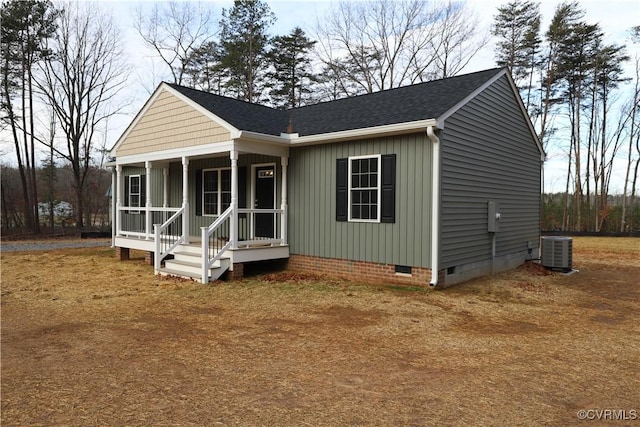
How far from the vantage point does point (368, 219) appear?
27.1 ft

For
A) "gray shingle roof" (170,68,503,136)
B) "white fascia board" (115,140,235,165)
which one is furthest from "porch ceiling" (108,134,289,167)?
"gray shingle roof" (170,68,503,136)

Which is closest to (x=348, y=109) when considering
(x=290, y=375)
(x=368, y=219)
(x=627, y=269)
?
(x=368, y=219)

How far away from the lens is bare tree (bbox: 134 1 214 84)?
916 inches

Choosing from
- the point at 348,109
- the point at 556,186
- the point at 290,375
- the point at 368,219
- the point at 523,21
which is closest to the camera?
the point at 290,375

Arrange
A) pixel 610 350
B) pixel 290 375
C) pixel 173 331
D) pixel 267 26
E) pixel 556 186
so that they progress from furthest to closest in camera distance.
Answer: pixel 556 186 < pixel 267 26 < pixel 173 331 < pixel 610 350 < pixel 290 375

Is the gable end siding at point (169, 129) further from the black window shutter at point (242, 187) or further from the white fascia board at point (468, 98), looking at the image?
the white fascia board at point (468, 98)

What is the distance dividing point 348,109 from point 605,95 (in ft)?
66.0

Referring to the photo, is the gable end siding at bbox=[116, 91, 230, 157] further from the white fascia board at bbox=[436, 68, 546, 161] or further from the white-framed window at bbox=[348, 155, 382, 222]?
the white fascia board at bbox=[436, 68, 546, 161]

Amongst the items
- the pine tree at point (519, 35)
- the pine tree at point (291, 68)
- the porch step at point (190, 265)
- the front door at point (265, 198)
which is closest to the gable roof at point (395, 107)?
the front door at point (265, 198)

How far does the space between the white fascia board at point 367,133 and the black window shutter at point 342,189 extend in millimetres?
541

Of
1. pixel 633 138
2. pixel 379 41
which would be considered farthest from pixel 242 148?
pixel 633 138

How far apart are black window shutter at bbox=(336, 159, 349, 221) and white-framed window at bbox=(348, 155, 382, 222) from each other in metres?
0.10

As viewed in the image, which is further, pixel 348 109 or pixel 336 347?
pixel 348 109

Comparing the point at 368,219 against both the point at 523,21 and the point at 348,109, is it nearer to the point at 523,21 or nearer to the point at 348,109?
the point at 348,109
